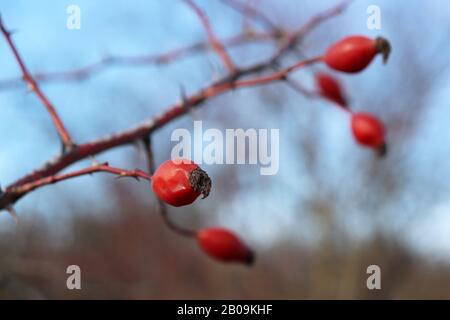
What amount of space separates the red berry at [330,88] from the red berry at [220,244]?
533 millimetres

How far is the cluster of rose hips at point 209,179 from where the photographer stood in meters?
0.80

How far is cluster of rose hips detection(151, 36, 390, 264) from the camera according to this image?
2.64ft

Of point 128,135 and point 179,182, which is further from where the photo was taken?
point 128,135

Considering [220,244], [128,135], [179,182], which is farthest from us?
[220,244]

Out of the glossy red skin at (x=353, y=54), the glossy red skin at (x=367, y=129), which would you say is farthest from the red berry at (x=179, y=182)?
the glossy red skin at (x=367, y=129)

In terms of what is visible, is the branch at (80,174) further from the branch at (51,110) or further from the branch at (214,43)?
the branch at (214,43)

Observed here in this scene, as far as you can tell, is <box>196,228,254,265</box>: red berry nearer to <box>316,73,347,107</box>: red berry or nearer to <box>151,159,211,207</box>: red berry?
<box>316,73,347,107</box>: red berry

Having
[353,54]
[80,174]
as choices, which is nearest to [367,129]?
[353,54]

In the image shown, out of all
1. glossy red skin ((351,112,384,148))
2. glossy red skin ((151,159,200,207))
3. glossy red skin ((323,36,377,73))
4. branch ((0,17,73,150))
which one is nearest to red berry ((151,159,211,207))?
glossy red skin ((151,159,200,207))

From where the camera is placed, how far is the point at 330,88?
5.30 ft

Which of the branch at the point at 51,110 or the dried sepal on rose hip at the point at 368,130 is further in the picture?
the dried sepal on rose hip at the point at 368,130

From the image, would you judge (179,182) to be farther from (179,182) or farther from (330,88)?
(330,88)

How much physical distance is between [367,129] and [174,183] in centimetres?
92

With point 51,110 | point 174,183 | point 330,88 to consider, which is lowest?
point 174,183
